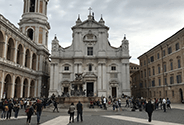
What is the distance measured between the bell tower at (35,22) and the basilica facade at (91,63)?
→ 5.97m

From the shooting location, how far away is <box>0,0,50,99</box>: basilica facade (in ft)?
107

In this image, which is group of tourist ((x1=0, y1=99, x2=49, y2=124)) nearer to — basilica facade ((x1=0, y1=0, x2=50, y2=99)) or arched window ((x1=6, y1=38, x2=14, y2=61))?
basilica facade ((x1=0, y1=0, x2=50, y2=99))

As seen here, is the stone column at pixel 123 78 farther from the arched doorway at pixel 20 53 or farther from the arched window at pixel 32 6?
the arched window at pixel 32 6

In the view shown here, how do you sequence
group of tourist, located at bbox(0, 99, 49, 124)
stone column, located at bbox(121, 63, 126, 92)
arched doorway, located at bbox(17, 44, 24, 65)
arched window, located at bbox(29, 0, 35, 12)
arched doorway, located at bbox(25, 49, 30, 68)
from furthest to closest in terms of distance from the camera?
1. arched window, located at bbox(29, 0, 35, 12)
2. stone column, located at bbox(121, 63, 126, 92)
3. arched doorway, located at bbox(25, 49, 30, 68)
4. arched doorway, located at bbox(17, 44, 24, 65)
5. group of tourist, located at bbox(0, 99, 49, 124)

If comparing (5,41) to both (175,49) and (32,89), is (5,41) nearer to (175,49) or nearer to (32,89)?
(32,89)

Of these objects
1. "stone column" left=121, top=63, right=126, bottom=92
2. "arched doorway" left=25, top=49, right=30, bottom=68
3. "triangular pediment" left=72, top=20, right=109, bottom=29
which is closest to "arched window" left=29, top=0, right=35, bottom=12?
"triangular pediment" left=72, top=20, right=109, bottom=29

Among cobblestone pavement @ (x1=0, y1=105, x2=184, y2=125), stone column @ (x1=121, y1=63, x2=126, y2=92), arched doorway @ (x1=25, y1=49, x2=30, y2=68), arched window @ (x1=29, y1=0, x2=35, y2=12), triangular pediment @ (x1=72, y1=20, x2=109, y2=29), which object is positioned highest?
arched window @ (x1=29, y1=0, x2=35, y2=12)

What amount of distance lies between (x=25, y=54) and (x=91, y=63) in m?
15.0

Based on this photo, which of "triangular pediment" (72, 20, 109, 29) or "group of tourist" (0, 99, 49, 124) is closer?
"group of tourist" (0, 99, 49, 124)

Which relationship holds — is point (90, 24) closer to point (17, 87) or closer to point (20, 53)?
point (20, 53)

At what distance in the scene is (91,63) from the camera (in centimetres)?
4522

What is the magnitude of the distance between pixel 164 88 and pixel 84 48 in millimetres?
20231

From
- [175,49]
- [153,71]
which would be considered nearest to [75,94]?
[175,49]

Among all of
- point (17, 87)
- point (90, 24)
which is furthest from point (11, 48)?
point (90, 24)
